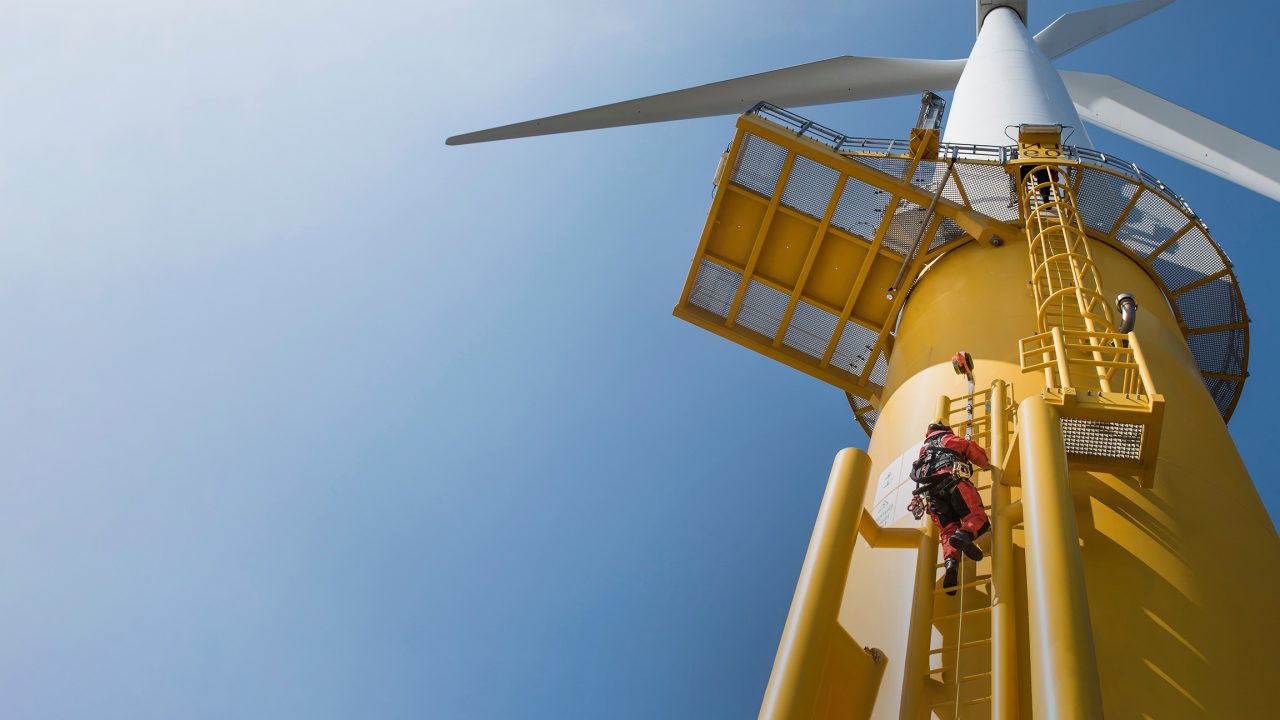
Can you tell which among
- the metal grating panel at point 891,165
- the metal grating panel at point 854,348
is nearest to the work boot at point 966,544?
the metal grating panel at point 891,165

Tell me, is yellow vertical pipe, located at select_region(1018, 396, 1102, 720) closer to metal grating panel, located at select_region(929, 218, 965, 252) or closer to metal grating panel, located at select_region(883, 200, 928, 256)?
metal grating panel, located at select_region(929, 218, 965, 252)

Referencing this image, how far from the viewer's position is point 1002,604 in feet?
21.6

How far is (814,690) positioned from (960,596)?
250 cm

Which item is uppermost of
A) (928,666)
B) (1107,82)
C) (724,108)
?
(1107,82)

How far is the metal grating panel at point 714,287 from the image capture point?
15.0m

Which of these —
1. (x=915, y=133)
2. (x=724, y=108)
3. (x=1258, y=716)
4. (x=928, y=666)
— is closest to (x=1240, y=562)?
(x=1258, y=716)

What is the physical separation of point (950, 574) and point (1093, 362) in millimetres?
2196

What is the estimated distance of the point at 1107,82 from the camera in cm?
2272

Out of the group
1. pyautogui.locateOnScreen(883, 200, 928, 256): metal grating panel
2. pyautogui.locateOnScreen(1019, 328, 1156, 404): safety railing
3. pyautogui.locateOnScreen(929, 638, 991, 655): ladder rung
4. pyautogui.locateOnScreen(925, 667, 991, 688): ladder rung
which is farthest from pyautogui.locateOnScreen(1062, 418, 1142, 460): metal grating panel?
pyautogui.locateOnScreen(883, 200, 928, 256): metal grating panel

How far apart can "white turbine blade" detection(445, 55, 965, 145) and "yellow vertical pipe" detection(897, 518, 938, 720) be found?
11.4 metres

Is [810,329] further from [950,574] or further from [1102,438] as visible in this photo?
[950,574]

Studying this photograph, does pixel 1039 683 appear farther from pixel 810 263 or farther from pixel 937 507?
pixel 810 263

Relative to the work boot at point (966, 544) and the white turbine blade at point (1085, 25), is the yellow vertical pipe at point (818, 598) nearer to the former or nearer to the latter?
the work boot at point (966, 544)

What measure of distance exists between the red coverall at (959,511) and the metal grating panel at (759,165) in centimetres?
700
